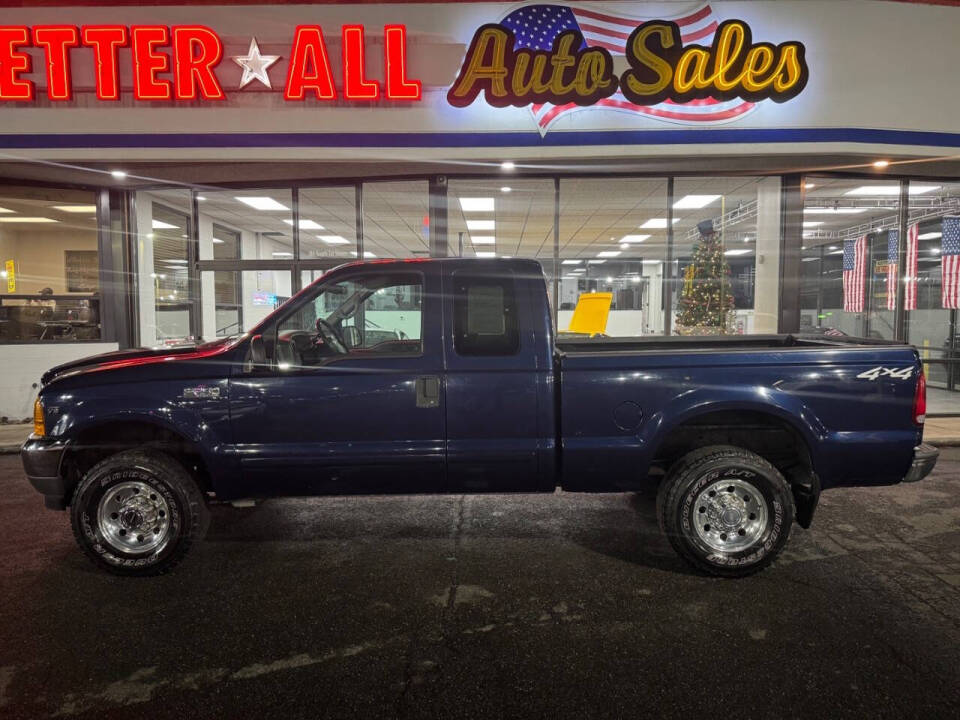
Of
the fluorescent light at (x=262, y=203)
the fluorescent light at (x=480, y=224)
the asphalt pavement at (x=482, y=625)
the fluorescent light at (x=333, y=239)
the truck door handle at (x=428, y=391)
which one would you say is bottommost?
the asphalt pavement at (x=482, y=625)

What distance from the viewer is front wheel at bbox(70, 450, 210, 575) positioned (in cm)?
393

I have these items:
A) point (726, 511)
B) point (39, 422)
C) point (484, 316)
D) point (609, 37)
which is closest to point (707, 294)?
point (609, 37)

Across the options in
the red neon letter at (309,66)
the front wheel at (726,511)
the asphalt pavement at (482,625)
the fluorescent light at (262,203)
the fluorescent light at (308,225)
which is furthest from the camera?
the fluorescent light at (308,225)

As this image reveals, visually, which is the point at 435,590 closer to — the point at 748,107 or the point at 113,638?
the point at 113,638

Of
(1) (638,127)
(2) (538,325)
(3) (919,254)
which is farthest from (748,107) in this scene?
(2) (538,325)

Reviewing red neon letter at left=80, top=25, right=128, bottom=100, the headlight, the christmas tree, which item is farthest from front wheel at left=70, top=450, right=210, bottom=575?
the christmas tree

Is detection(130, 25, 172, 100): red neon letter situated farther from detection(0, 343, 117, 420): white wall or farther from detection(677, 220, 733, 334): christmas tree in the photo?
detection(677, 220, 733, 334): christmas tree

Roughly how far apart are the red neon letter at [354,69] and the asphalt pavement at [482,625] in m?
6.10

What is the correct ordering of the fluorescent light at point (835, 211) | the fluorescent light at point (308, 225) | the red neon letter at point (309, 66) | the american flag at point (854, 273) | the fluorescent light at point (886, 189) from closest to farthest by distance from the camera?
the red neon letter at point (309, 66), the fluorescent light at point (886, 189), the american flag at point (854, 273), the fluorescent light at point (835, 211), the fluorescent light at point (308, 225)

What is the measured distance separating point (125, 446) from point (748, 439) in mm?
4302

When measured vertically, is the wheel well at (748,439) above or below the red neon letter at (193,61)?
below

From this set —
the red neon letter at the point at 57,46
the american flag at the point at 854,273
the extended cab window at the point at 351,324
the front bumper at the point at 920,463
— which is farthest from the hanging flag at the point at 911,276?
A: the red neon letter at the point at 57,46

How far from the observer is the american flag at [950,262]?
1002 centimetres

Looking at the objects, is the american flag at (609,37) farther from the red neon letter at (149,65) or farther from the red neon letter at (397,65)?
the red neon letter at (149,65)
